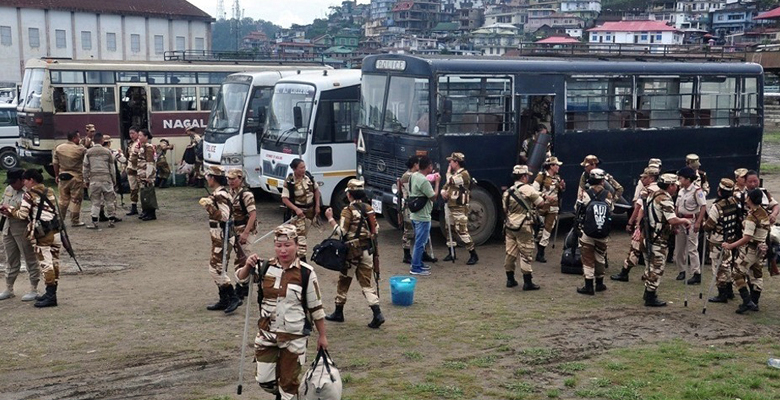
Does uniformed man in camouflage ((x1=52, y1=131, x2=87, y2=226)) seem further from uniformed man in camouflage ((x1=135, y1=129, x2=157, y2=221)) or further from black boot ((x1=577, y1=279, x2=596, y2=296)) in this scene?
black boot ((x1=577, y1=279, x2=596, y2=296))

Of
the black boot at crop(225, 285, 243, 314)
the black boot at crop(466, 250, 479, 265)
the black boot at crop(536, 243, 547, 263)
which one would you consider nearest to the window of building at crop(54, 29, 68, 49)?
the black boot at crop(466, 250, 479, 265)

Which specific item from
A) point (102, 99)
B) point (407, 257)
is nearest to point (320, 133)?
point (407, 257)

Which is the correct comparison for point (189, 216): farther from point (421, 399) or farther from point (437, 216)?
point (421, 399)

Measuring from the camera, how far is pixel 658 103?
51.7ft

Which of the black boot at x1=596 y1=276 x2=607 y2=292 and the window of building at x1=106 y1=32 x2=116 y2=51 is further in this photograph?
the window of building at x1=106 y1=32 x2=116 y2=51

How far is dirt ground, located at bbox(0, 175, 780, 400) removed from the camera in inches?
308

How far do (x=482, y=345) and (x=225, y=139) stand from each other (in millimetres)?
10656

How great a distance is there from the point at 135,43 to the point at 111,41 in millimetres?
1926

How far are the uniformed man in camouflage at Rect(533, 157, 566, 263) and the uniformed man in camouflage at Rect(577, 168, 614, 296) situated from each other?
62.6 inches

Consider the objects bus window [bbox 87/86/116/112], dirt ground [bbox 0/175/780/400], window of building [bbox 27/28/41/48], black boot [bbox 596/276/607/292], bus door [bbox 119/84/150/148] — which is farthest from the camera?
window of building [bbox 27/28/41/48]

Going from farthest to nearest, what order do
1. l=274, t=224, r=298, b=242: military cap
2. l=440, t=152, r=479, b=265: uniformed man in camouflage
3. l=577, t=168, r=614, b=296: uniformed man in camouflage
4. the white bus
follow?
the white bus
l=440, t=152, r=479, b=265: uniformed man in camouflage
l=577, t=168, r=614, b=296: uniformed man in camouflage
l=274, t=224, r=298, b=242: military cap

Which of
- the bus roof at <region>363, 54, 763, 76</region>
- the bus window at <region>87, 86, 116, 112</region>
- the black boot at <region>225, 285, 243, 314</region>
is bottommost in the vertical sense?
the black boot at <region>225, 285, 243, 314</region>

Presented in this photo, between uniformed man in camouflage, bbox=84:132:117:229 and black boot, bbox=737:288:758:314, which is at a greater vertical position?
uniformed man in camouflage, bbox=84:132:117:229

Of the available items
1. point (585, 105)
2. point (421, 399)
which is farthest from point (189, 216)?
point (421, 399)
